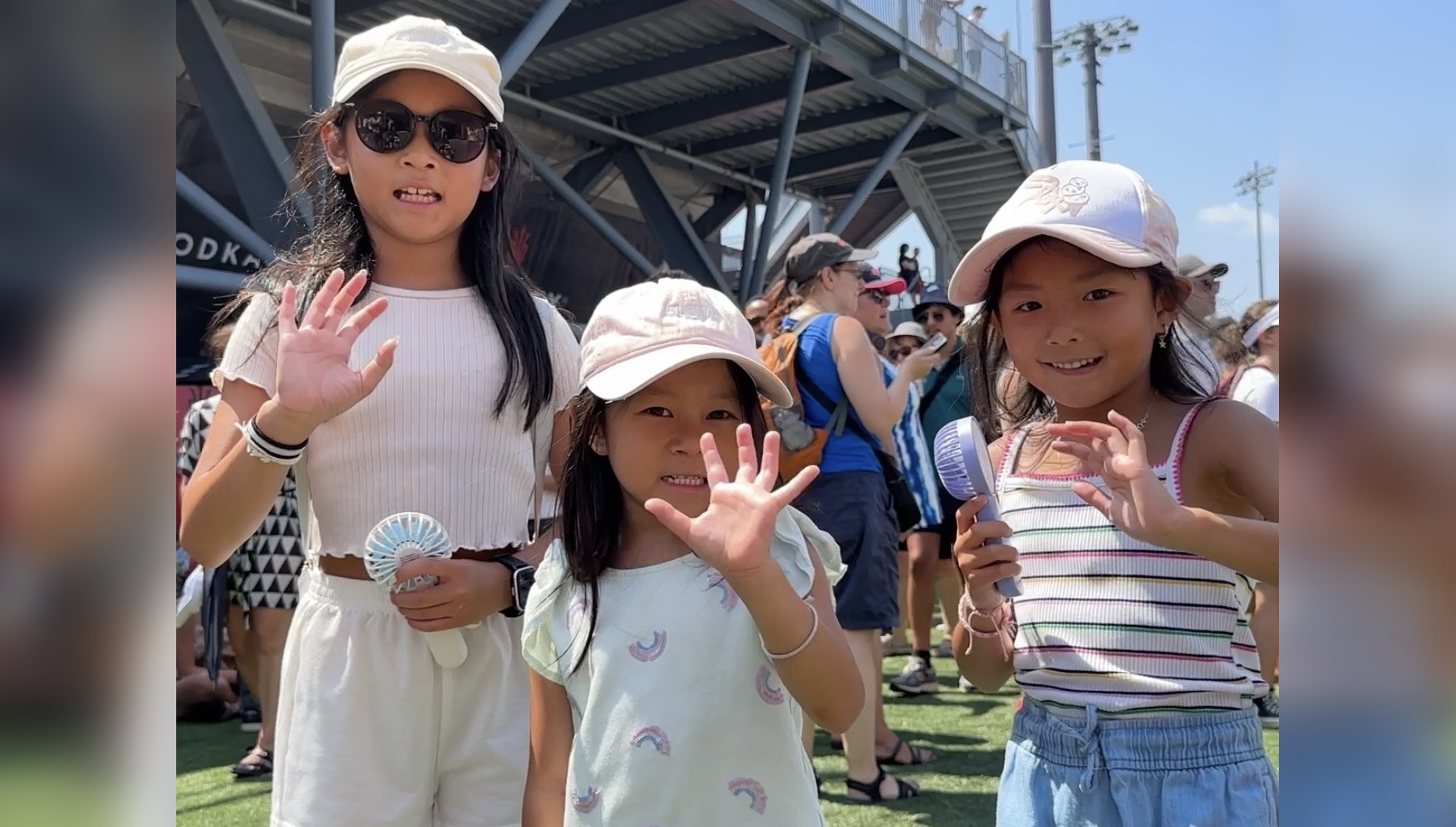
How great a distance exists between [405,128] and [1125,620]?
1.30 meters

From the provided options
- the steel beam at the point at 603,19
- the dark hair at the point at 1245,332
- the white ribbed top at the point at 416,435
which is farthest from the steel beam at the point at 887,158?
the white ribbed top at the point at 416,435

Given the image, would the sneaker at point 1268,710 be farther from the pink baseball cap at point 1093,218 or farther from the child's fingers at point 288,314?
the child's fingers at point 288,314

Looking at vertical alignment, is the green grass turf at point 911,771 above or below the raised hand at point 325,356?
below

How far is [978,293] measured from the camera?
175cm

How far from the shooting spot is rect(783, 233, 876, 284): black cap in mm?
4078

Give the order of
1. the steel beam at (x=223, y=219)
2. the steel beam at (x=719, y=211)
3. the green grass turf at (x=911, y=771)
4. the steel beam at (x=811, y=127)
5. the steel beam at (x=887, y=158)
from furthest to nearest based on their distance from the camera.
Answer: the steel beam at (x=719, y=211), the steel beam at (x=811, y=127), the steel beam at (x=887, y=158), the steel beam at (x=223, y=219), the green grass turf at (x=911, y=771)

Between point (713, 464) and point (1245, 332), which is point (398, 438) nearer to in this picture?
point (713, 464)

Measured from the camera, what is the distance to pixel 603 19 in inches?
487

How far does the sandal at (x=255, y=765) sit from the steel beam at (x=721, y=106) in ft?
38.3

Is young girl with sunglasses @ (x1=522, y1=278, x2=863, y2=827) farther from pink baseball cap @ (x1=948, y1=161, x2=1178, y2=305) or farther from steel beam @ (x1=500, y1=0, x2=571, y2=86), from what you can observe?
steel beam @ (x1=500, y1=0, x2=571, y2=86)

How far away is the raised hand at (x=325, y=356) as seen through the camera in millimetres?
1462

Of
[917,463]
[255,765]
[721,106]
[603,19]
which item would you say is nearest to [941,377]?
[917,463]
